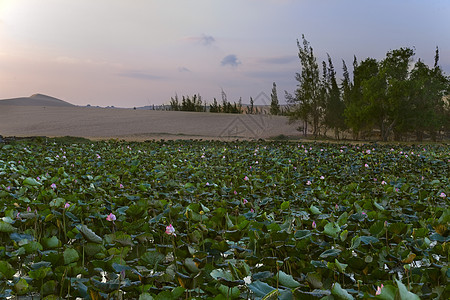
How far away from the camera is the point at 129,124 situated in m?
37.8

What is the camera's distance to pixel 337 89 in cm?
3634

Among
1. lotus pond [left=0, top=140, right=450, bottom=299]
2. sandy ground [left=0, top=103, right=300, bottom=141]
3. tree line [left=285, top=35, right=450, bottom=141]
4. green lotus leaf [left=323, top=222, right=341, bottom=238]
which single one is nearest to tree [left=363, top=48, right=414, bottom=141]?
tree line [left=285, top=35, right=450, bottom=141]

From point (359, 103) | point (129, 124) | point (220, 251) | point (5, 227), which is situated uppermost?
point (359, 103)

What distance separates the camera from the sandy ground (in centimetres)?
3309

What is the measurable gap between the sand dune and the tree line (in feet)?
12.8

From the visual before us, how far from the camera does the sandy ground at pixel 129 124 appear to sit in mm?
33094

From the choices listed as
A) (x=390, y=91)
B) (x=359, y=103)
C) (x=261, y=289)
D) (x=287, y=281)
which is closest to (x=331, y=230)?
(x=287, y=281)

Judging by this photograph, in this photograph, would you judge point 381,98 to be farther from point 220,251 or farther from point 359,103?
point 220,251

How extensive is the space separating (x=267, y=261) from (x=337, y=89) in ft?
117

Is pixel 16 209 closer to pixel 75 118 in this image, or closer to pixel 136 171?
pixel 136 171

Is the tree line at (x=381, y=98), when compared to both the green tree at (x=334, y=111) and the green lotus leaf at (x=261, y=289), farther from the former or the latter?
the green lotus leaf at (x=261, y=289)

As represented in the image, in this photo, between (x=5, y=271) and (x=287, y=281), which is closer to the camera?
(x=287, y=281)

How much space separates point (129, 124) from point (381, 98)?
22.2 metres

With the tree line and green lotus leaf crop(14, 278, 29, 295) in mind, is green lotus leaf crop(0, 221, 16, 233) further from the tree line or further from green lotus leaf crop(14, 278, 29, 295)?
the tree line
